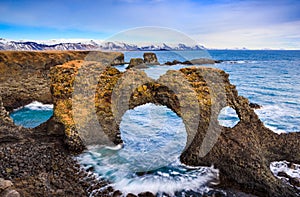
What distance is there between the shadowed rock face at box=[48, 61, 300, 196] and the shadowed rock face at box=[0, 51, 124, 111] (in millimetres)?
14242

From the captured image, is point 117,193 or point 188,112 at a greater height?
point 188,112

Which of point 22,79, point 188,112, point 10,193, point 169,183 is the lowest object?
point 169,183

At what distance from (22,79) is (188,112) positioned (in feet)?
67.5

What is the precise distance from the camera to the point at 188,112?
11117 millimetres

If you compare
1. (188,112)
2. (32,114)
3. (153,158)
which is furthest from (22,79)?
(188,112)

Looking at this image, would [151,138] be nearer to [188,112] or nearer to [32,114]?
[188,112]

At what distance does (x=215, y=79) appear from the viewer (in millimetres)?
11164

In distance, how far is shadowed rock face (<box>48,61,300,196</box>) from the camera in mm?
10352

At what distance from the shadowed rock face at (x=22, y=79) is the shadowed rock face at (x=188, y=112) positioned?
46.7 ft

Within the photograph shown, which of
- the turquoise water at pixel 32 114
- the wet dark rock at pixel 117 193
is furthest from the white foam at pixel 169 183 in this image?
the turquoise water at pixel 32 114

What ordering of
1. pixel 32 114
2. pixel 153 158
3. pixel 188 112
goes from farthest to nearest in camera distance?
pixel 32 114, pixel 153 158, pixel 188 112

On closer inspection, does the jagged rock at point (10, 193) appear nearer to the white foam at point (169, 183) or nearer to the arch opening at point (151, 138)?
the white foam at point (169, 183)

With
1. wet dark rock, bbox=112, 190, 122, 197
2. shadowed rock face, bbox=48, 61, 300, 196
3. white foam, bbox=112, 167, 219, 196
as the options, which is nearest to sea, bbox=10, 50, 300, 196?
white foam, bbox=112, 167, 219, 196

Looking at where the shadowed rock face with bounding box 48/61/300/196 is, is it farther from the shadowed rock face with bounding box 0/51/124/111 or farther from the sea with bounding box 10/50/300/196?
the shadowed rock face with bounding box 0/51/124/111
